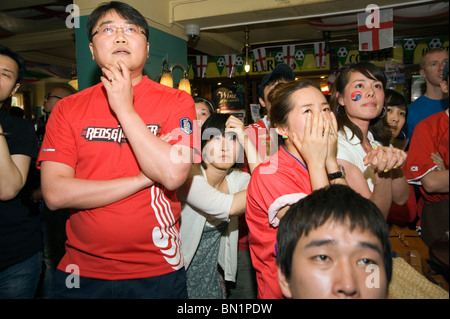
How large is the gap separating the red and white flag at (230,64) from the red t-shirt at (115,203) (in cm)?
612

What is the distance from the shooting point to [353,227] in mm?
757

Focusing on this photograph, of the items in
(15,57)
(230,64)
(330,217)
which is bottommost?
(330,217)

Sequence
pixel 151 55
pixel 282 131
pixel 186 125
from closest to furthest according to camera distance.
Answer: pixel 186 125
pixel 282 131
pixel 151 55

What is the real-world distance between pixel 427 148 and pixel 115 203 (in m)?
0.84

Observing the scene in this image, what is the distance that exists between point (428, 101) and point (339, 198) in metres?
0.30

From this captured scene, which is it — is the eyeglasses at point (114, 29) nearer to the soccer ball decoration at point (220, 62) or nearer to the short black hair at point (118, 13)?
the short black hair at point (118, 13)

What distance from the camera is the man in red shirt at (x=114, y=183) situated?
984 mm

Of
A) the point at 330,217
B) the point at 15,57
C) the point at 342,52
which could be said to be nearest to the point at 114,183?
the point at 330,217

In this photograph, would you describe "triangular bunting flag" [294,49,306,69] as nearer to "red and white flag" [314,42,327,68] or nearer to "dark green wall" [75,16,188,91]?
"red and white flag" [314,42,327,68]

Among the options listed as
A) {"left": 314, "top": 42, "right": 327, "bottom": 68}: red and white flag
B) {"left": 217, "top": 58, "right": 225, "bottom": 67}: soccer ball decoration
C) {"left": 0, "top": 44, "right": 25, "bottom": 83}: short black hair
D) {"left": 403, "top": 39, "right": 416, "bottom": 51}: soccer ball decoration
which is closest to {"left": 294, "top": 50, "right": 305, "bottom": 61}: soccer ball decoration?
{"left": 314, "top": 42, "right": 327, "bottom": 68}: red and white flag

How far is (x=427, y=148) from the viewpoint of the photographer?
2.06 ft

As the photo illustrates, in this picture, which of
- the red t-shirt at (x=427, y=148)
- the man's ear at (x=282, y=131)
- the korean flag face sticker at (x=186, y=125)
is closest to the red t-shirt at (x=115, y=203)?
the korean flag face sticker at (x=186, y=125)

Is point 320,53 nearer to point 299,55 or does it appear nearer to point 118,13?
point 299,55
